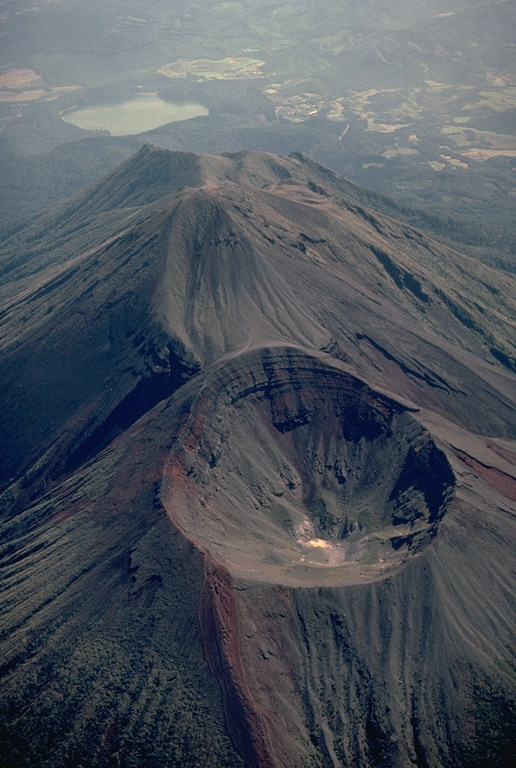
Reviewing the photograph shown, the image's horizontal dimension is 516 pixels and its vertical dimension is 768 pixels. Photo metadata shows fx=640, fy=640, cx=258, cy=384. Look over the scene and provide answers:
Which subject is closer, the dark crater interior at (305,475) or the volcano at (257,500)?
the volcano at (257,500)

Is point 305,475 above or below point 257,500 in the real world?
below

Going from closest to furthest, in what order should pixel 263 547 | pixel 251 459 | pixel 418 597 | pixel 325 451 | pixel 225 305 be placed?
pixel 418 597 < pixel 263 547 < pixel 251 459 < pixel 325 451 < pixel 225 305

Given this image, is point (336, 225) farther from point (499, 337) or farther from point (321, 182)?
point (321, 182)

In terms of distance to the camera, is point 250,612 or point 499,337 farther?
point 499,337

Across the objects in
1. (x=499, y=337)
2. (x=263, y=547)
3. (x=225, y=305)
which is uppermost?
(x=225, y=305)

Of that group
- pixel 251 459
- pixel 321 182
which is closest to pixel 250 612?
pixel 251 459

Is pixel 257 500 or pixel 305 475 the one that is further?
pixel 305 475

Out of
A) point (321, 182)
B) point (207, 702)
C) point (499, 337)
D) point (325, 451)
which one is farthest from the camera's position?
point (321, 182)

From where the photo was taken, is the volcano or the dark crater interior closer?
the volcano
